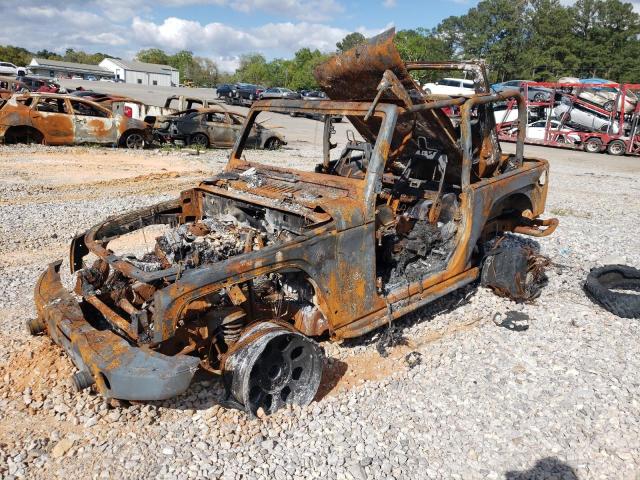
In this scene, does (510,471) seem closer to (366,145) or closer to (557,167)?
(366,145)

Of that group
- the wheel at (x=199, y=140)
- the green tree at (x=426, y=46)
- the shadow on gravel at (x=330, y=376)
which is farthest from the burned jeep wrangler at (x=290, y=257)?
the green tree at (x=426, y=46)

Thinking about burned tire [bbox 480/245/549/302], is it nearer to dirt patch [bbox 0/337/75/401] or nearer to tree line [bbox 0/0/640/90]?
dirt patch [bbox 0/337/75/401]

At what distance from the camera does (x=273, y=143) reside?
16.7m

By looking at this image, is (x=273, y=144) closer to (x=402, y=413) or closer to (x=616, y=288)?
(x=616, y=288)

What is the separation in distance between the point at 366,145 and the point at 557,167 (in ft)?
41.8

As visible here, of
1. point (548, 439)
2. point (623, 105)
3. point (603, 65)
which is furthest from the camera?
point (603, 65)

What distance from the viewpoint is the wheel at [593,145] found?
20.3 metres

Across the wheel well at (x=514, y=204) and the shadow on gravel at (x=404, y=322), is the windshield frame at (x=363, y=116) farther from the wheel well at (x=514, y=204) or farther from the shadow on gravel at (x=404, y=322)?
the wheel well at (x=514, y=204)

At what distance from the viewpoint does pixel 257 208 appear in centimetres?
424

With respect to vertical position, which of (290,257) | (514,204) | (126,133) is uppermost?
(126,133)

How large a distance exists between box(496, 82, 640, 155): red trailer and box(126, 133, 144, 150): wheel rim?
13.1 metres

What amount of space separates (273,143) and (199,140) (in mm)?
2352

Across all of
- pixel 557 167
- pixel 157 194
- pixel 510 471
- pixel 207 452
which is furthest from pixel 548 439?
pixel 557 167

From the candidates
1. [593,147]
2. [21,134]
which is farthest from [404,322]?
[593,147]
